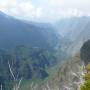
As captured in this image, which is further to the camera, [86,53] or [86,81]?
[86,53]

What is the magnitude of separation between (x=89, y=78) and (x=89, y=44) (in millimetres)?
137843

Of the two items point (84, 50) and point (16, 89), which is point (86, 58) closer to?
point (84, 50)

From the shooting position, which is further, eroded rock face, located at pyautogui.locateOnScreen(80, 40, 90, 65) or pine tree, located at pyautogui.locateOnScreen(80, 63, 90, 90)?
eroded rock face, located at pyautogui.locateOnScreen(80, 40, 90, 65)

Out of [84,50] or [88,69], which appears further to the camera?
[84,50]

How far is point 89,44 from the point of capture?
150000 mm

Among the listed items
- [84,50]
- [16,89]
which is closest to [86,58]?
[84,50]

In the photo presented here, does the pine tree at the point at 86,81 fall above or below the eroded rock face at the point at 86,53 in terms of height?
above

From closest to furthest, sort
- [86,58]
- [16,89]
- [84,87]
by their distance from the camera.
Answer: [84,87], [16,89], [86,58]

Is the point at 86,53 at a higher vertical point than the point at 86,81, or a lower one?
lower

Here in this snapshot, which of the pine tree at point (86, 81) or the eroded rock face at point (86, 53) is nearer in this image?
the pine tree at point (86, 81)

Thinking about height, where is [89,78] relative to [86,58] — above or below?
above

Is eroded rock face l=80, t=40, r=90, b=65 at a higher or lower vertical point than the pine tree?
lower

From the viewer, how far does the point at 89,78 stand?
1343 cm

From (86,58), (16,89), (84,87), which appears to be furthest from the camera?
(86,58)
